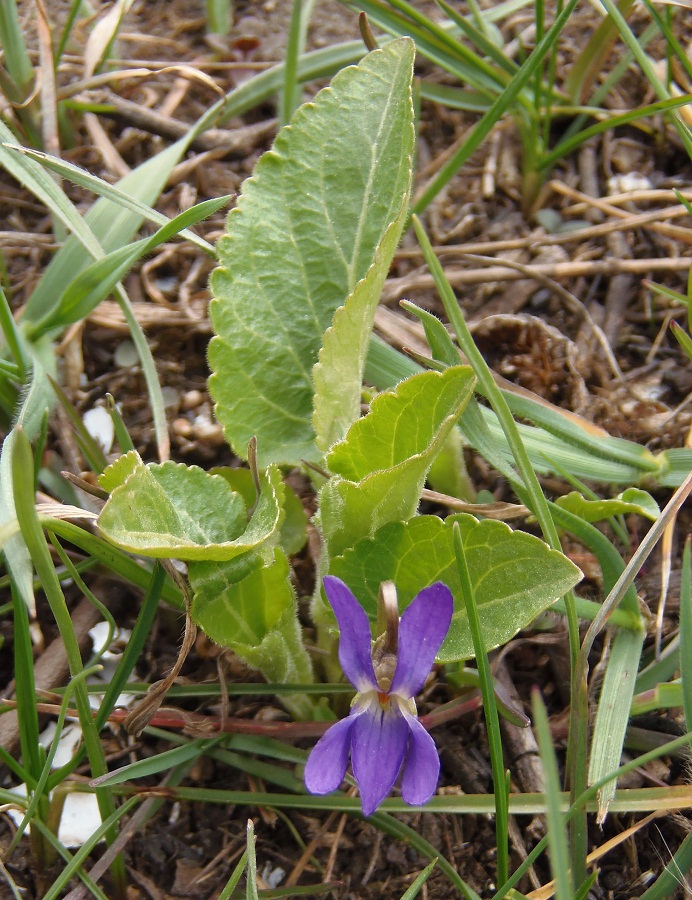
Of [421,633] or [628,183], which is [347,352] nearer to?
[421,633]

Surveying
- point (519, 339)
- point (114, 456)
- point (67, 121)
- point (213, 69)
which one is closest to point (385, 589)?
point (114, 456)

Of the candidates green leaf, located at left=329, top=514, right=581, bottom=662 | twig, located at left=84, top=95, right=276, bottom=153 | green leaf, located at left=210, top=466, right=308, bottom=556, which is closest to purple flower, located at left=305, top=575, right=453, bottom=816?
green leaf, located at left=329, top=514, right=581, bottom=662

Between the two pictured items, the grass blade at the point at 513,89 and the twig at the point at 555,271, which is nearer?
the grass blade at the point at 513,89

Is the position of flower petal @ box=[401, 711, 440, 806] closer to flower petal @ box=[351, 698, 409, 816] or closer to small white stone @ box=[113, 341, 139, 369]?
flower petal @ box=[351, 698, 409, 816]

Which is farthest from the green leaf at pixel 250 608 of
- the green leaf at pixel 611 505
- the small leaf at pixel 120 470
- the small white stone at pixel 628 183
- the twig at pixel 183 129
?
the small white stone at pixel 628 183

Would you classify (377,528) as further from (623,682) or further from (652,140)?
(652,140)

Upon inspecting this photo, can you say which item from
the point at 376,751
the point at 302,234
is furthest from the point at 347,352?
the point at 376,751

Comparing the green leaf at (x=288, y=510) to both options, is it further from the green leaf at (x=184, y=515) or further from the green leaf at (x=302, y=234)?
the green leaf at (x=184, y=515)
